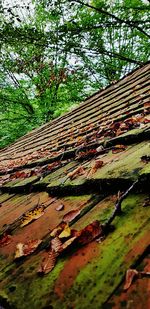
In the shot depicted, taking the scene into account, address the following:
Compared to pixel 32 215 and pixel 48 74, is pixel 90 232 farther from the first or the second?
pixel 48 74

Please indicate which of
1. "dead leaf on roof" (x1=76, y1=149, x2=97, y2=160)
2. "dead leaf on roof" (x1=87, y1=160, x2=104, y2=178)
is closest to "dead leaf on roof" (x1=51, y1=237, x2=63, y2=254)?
"dead leaf on roof" (x1=87, y1=160, x2=104, y2=178)

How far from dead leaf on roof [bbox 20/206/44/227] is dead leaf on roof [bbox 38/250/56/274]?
37 centimetres

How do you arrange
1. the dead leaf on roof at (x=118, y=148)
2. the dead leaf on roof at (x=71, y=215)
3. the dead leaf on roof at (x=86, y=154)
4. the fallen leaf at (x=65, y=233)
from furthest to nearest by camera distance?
the dead leaf on roof at (x=86, y=154), the dead leaf on roof at (x=118, y=148), the dead leaf on roof at (x=71, y=215), the fallen leaf at (x=65, y=233)

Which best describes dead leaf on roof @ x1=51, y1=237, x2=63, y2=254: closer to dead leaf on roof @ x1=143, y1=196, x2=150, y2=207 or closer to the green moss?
the green moss

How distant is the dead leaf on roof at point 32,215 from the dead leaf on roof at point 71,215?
20 cm

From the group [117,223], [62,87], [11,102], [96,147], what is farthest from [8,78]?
[117,223]

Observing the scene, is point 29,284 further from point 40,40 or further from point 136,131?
point 40,40

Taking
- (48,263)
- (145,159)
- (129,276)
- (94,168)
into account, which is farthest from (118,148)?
(129,276)

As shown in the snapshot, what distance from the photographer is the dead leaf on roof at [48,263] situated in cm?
78

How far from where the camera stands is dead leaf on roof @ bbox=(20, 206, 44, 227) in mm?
1219

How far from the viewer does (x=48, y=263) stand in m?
0.81

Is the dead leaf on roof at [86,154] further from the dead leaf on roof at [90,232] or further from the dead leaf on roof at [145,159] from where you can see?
the dead leaf on roof at [90,232]

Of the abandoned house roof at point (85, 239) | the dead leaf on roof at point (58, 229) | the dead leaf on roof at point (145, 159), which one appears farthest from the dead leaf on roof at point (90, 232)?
the dead leaf on roof at point (145, 159)

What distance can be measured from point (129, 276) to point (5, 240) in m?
0.69
